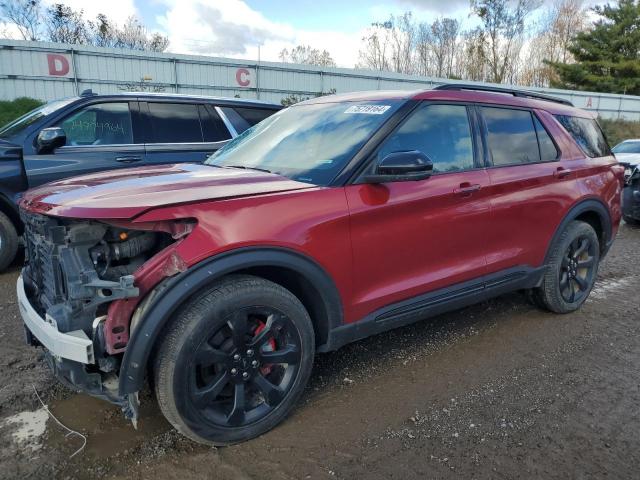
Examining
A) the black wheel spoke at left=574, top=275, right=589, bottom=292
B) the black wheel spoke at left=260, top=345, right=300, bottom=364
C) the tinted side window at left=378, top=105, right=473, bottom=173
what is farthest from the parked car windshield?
the black wheel spoke at left=260, top=345, right=300, bottom=364

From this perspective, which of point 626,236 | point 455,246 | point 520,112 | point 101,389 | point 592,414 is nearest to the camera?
point 101,389

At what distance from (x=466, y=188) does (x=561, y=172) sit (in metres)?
1.23

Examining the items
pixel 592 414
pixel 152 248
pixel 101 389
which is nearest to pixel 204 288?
pixel 152 248

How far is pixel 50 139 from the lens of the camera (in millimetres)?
5141

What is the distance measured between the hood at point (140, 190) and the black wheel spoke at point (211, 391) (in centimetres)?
88

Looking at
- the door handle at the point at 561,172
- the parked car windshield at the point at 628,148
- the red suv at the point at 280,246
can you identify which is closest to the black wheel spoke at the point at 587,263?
the red suv at the point at 280,246

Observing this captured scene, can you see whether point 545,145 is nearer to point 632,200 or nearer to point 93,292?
point 93,292

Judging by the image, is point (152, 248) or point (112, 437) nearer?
point (152, 248)

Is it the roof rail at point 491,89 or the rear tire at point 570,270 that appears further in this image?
the rear tire at point 570,270

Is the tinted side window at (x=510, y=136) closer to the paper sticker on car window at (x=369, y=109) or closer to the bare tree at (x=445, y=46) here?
the paper sticker on car window at (x=369, y=109)

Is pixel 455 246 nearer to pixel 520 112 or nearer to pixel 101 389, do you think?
pixel 520 112

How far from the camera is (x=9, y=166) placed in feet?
17.4

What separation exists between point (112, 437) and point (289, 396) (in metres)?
0.95

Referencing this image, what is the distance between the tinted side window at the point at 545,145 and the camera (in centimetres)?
402
